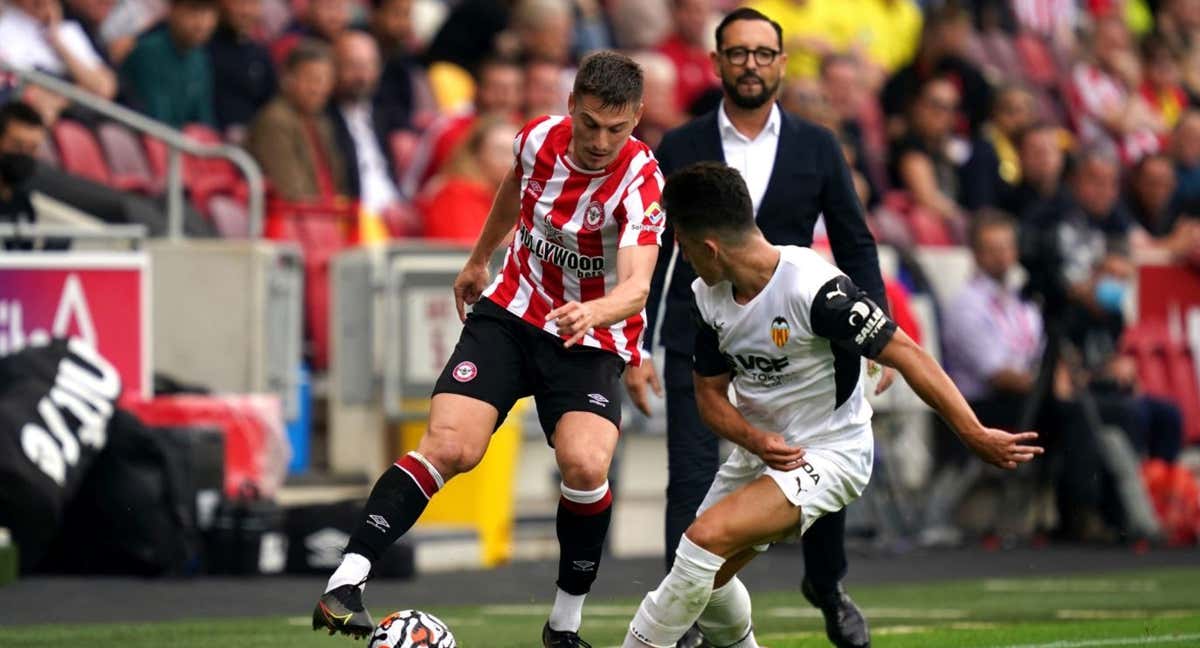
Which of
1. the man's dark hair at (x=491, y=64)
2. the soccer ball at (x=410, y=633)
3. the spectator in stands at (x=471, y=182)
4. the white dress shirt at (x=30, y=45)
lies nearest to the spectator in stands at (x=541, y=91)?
the man's dark hair at (x=491, y=64)

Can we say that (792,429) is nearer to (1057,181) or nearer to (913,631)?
(913,631)

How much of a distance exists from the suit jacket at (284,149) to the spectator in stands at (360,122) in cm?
46

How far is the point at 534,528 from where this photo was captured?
48.0 feet

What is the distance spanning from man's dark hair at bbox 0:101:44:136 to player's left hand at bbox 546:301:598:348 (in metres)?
6.22

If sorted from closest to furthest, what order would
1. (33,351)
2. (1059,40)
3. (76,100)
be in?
1. (33,351)
2. (76,100)
3. (1059,40)

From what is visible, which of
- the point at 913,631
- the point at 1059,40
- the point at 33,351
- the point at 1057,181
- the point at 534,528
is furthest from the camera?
the point at 1059,40

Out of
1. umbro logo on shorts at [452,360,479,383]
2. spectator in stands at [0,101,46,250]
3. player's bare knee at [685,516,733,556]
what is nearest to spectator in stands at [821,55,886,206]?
spectator in stands at [0,101,46,250]

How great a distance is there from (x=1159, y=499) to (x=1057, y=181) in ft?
12.1

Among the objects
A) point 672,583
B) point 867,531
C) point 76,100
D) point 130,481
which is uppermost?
point 76,100

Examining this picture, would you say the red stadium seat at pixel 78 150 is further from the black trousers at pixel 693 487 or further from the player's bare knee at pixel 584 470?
the player's bare knee at pixel 584 470

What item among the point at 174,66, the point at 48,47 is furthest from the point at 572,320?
the point at 174,66

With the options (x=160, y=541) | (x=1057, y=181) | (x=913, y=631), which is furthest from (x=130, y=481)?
(x=1057, y=181)

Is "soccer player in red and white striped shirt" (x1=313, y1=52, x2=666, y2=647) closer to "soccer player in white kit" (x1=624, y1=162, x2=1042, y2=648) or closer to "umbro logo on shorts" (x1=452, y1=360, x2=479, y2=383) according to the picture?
"umbro logo on shorts" (x1=452, y1=360, x2=479, y2=383)

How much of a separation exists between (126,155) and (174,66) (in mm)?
752
